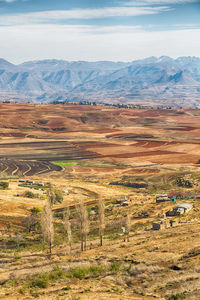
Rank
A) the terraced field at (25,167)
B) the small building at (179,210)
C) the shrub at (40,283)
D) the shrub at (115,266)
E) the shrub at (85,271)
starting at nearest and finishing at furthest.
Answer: the shrub at (40,283) < the shrub at (85,271) < the shrub at (115,266) < the small building at (179,210) < the terraced field at (25,167)

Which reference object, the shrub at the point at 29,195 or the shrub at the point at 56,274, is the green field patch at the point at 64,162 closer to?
the shrub at the point at 29,195

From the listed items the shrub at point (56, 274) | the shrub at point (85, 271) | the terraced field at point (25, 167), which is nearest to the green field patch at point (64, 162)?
the terraced field at point (25, 167)

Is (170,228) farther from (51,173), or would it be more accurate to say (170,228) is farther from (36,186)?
(51,173)

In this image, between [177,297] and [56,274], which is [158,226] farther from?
[177,297]

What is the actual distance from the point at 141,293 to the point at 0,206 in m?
41.7

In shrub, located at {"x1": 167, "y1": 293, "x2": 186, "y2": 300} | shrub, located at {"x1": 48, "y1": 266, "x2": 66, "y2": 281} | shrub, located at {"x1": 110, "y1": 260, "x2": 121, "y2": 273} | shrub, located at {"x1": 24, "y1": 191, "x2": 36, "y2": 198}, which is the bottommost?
shrub, located at {"x1": 24, "y1": 191, "x2": 36, "y2": 198}

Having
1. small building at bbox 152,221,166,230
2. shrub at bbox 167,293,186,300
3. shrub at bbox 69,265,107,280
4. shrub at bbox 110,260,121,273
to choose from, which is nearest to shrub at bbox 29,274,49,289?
shrub at bbox 69,265,107,280

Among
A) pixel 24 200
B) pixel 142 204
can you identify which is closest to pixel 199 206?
pixel 142 204

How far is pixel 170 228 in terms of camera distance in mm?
48156

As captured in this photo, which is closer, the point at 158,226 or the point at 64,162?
the point at 158,226

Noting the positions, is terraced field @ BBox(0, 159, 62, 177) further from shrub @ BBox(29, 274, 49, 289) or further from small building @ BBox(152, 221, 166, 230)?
shrub @ BBox(29, 274, 49, 289)

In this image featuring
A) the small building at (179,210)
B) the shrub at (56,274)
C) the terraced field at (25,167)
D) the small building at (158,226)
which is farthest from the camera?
the terraced field at (25,167)

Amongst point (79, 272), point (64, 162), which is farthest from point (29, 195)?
point (64, 162)

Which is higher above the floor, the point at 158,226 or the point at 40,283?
the point at 40,283
